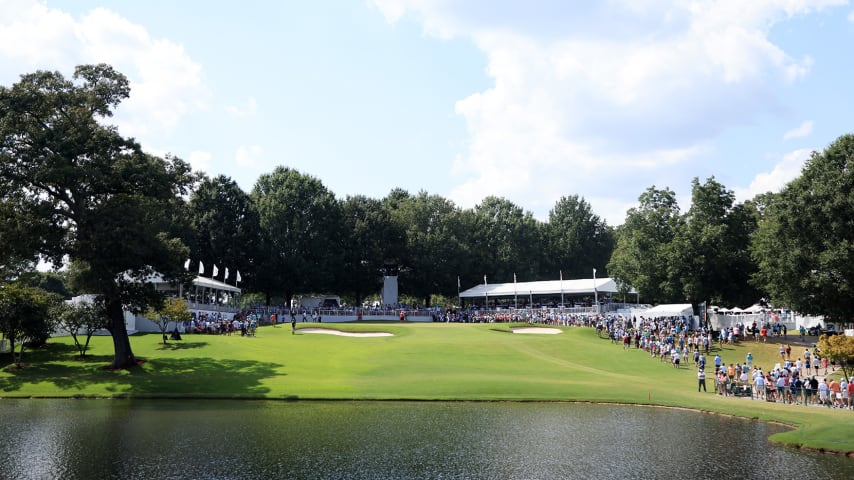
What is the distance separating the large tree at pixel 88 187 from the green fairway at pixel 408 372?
5.08 m

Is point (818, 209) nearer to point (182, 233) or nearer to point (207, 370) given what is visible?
point (207, 370)

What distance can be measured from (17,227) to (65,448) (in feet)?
75.5

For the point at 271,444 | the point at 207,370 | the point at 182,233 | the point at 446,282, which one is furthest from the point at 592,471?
the point at 446,282

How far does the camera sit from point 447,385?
120ft

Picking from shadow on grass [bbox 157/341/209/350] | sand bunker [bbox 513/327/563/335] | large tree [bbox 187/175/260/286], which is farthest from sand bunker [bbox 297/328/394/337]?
large tree [bbox 187/175/260/286]

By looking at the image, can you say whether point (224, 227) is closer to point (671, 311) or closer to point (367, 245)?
point (367, 245)

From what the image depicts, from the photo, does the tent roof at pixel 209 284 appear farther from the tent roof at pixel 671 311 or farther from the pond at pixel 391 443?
the tent roof at pixel 671 311

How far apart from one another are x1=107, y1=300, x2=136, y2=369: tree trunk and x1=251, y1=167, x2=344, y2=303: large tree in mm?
38725

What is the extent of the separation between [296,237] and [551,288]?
106 feet

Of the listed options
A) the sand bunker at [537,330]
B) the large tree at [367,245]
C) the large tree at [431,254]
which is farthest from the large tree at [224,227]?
the sand bunker at [537,330]

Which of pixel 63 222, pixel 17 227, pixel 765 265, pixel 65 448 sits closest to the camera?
pixel 65 448

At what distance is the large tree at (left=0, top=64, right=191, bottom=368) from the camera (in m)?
41.0

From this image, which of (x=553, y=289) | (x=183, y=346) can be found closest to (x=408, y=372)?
(x=183, y=346)

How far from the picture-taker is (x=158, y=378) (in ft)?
130
